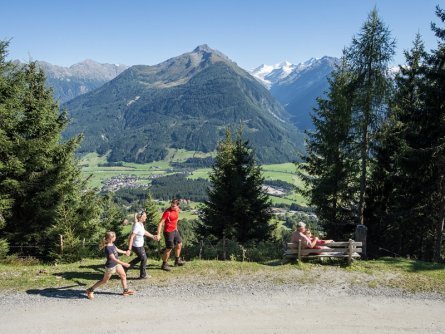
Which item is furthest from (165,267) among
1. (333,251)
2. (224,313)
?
(333,251)

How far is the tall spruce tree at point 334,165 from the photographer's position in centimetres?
2542

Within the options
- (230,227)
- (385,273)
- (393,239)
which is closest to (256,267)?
(385,273)

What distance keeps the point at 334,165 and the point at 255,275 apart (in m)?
13.1

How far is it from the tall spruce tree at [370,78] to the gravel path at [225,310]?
35.7ft

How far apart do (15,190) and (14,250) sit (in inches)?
135

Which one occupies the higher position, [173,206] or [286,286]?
[173,206]

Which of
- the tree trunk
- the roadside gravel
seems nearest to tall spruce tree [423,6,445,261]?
the tree trunk

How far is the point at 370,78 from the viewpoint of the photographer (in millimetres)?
22516

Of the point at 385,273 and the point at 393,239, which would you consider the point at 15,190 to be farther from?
the point at 393,239

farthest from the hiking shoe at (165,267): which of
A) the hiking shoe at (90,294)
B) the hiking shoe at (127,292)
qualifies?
the hiking shoe at (90,294)

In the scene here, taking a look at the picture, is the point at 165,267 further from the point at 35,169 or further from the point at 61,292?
the point at 35,169

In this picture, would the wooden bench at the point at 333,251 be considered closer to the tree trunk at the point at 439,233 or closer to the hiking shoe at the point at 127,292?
the hiking shoe at the point at 127,292

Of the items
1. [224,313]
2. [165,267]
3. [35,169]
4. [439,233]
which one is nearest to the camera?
[224,313]

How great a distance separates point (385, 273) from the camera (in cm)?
1552
